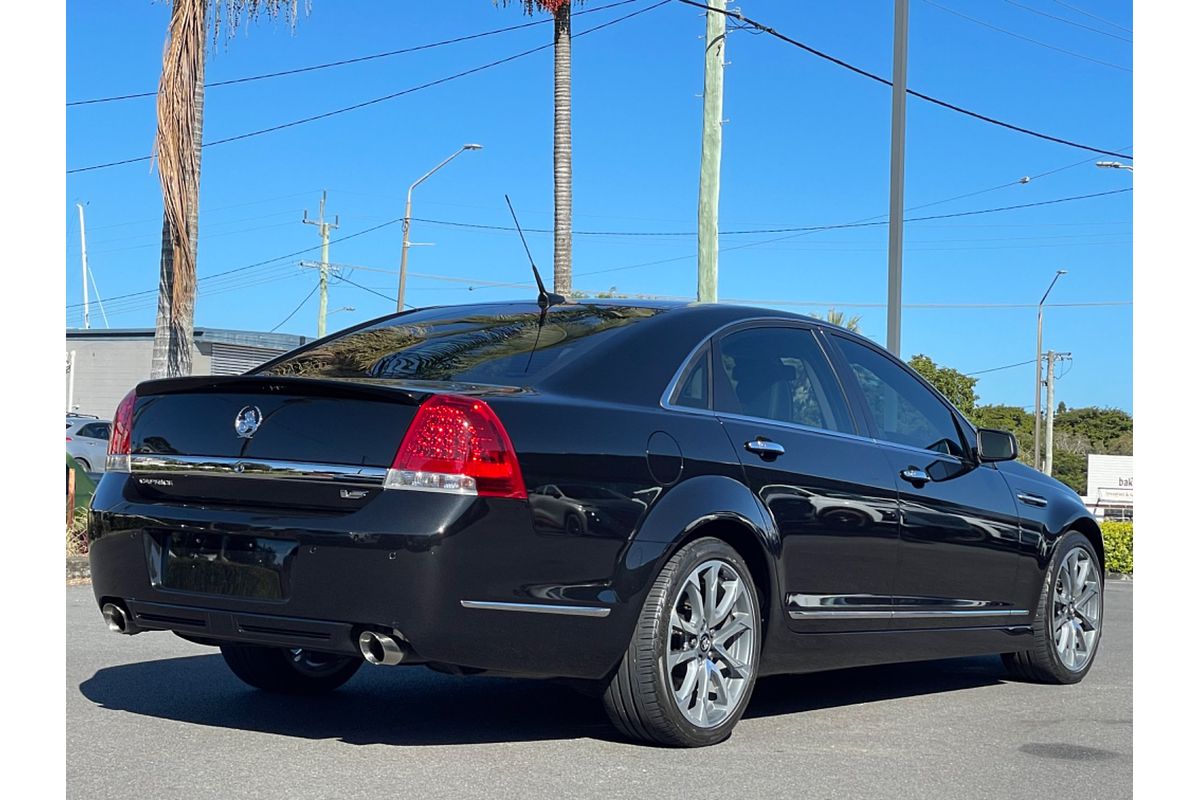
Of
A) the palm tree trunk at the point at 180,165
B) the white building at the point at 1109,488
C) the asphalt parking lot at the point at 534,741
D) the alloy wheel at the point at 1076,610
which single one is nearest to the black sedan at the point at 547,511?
the asphalt parking lot at the point at 534,741

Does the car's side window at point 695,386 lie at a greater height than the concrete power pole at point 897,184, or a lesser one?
lesser

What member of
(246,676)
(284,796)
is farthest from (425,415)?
(246,676)

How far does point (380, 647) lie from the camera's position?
180 inches

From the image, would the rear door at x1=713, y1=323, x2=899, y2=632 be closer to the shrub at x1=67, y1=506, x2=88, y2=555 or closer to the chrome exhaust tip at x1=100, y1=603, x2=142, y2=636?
the chrome exhaust tip at x1=100, y1=603, x2=142, y2=636

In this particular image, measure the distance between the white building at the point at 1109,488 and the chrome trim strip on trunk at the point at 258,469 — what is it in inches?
1458

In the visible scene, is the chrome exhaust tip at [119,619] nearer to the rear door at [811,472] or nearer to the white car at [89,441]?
the rear door at [811,472]

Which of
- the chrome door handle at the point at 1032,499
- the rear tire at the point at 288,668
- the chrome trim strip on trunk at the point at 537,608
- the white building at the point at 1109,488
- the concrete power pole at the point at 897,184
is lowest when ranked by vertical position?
the white building at the point at 1109,488

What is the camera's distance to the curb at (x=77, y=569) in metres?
11.6

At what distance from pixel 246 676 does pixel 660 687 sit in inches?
77.3

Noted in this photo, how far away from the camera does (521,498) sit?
466 cm

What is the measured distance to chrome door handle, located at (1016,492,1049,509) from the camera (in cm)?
711

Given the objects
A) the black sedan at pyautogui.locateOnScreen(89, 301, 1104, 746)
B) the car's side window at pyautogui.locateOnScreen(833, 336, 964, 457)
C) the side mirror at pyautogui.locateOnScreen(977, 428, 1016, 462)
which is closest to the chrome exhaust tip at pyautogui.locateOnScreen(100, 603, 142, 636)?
the black sedan at pyautogui.locateOnScreen(89, 301, 1104, 746)
